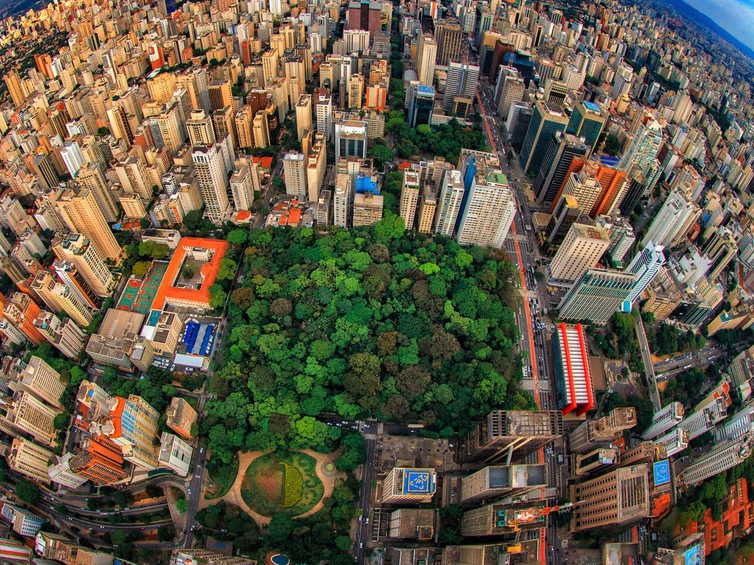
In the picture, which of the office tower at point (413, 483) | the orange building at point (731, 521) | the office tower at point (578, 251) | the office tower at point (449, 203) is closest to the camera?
the office tower at point (413, 483)

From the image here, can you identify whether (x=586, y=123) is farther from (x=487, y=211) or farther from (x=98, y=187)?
(x=98, y=187)

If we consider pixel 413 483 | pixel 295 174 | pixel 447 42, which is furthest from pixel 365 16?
pixel 413 483

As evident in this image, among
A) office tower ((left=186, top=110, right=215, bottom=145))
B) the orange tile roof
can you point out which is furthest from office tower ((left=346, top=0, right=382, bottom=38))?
the orange tile roof

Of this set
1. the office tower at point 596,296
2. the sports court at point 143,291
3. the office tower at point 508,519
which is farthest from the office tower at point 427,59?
the office tower at point 508,519

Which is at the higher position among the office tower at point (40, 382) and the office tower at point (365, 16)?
the office tower at point (365, 16)

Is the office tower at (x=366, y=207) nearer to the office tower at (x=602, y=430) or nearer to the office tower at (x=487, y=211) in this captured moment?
the office tower at (x=487, y=211)

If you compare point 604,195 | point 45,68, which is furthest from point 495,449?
point 45,68
